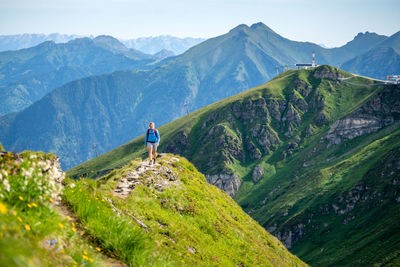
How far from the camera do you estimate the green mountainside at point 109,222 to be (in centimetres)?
688

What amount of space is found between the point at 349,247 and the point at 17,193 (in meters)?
108

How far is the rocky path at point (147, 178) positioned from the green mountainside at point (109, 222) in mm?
80

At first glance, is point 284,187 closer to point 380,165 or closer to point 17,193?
point 380,165

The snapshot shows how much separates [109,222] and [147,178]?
14.5 meters

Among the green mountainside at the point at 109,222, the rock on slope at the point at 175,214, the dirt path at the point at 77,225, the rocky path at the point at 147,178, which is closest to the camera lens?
the green mountainside at the point at 109,222

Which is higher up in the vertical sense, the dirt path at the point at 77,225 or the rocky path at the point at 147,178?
the dirt path at the point at 77,225

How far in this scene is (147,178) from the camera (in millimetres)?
24297

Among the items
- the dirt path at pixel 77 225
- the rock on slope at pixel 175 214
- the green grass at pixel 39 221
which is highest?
the green grass at pixel 39 221

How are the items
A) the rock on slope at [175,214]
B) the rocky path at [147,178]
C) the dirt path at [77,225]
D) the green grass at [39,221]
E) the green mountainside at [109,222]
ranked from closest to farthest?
1. the green grass at [39,221]
2. the green mountainside at [109,222]
3. the dirt path at [77,225]
4. the rock on slope at [175,214]
5. the rocky path at [147,178]

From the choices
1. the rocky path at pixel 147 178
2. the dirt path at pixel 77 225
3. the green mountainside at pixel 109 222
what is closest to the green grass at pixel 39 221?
the green mountainside at pixel 109 222

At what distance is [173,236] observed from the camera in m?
17.4

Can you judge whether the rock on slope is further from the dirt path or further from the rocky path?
the dirt path

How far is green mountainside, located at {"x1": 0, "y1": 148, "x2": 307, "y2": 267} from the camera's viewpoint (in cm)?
688

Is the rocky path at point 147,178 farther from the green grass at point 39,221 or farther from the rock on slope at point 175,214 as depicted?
the green grass at point 39,221
